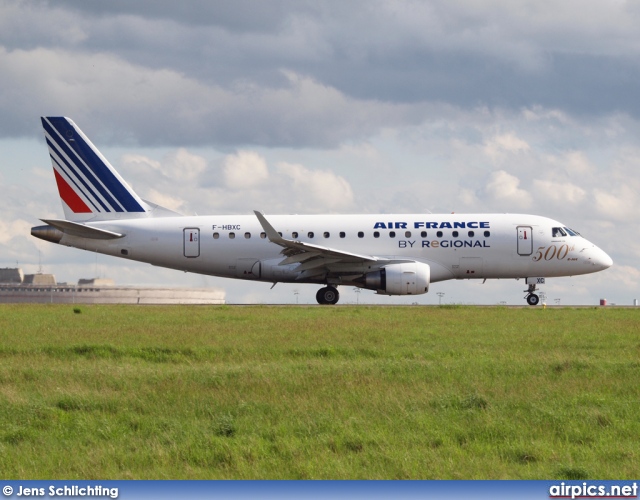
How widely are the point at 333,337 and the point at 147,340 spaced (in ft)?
14.1

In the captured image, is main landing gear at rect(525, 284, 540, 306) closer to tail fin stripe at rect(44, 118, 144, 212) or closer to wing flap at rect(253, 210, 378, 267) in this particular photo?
wing flap at rect(253, 210, 378, 267)

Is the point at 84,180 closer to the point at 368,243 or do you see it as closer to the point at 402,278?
the point at 368,243

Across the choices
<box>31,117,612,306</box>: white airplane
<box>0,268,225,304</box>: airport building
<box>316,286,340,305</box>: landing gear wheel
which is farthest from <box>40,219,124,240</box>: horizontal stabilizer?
<box>0,268,225,304</box>: airport building

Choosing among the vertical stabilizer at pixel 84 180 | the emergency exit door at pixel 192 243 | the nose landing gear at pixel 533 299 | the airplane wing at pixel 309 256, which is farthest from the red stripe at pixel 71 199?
the nose landing gear at pixel 533 299

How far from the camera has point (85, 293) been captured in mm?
79500

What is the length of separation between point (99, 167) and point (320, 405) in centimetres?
3091

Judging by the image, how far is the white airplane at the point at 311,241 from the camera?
38.9 meters

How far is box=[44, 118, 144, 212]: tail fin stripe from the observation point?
41562 millimetres

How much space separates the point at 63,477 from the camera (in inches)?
376

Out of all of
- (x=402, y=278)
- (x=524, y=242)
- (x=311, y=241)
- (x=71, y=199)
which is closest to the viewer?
(x=402, y=278)

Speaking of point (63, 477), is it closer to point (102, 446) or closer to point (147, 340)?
point (102, 446)

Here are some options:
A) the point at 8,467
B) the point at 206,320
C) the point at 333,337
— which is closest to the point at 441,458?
the point at 8,467

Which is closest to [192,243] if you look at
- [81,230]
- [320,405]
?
[81,230]

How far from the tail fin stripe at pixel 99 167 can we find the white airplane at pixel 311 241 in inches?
1.7
